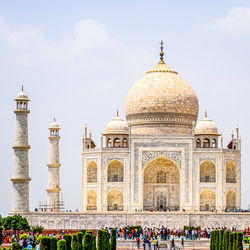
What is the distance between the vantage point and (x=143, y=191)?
1564 inches

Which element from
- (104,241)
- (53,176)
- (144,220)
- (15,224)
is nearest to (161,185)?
(144,220)

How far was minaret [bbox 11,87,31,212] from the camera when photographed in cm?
3594

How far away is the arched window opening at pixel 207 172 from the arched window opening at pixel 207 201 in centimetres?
98

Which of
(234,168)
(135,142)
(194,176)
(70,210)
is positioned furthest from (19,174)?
(234,168)

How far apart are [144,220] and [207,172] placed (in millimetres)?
5618

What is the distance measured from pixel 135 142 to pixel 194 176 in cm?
363

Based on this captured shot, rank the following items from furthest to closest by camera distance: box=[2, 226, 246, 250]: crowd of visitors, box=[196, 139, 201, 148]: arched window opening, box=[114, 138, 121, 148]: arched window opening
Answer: box=[114, 138, 121, 148]: arched window opening < box=[196, 139, 201, 148]: arched window opening < box=[2, 226, 246, 250]: crowd of visitors

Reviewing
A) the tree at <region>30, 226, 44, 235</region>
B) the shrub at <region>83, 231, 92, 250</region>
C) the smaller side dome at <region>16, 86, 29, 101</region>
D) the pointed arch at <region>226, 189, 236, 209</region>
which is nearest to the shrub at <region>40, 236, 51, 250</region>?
the shrub at <region>83, 231, 92, 250</region>

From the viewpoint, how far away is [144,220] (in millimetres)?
35938

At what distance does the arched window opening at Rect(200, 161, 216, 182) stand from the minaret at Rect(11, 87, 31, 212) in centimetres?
969

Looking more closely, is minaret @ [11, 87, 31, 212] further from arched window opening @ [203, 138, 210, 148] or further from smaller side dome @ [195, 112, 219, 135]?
arched window opening @ [203, 138, 210, 148]

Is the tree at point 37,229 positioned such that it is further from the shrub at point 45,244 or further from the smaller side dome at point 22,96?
the shrub at point 45,244

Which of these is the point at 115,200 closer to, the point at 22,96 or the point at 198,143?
the point at 198,143

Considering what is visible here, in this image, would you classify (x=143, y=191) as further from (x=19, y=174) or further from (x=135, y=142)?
(x=19, y=174)
